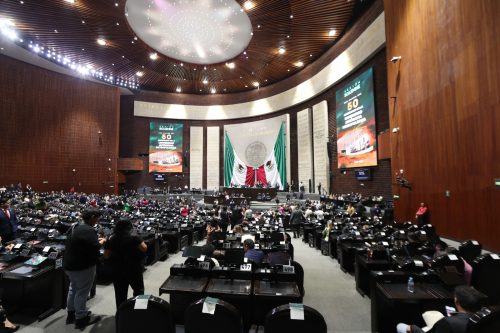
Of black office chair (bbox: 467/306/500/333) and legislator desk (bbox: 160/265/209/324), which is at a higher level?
black office chair (bbox: 467/306/500/333)

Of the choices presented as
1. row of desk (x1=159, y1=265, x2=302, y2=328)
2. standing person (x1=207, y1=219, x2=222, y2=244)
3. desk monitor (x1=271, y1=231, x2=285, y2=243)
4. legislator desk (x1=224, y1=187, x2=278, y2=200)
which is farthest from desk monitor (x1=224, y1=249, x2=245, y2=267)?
legislator desk (x1=224, y1=187, x2=278, y2=200)

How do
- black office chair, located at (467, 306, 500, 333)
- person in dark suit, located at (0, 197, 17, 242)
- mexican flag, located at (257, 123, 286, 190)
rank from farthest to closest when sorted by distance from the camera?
mexican flag, located at (257, 123, 286, 190)
person in dark suit, located at (0, 197, 17, 242)
black office chair, located at (467, 306, 500, 333)

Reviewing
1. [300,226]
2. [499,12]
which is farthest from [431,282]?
[300,226]

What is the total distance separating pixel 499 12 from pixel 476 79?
1387 millimetres

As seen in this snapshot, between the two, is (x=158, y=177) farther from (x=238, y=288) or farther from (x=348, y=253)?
(x=238, y=288)

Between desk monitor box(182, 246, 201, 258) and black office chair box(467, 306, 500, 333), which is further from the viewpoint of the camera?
desk monitor box(182, 246, 201, 258)

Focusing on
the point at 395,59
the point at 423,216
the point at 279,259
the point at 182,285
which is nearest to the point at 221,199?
the point at 423,216

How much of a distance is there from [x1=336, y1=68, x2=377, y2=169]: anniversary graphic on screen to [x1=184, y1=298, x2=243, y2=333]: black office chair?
13.5 meters

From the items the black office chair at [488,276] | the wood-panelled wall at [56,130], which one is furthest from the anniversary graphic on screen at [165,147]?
the black office chair at [488,276]

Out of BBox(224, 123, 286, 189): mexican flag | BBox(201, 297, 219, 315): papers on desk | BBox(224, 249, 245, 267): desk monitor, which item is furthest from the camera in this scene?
BBox(224, 123, 286, 189): mexican flag

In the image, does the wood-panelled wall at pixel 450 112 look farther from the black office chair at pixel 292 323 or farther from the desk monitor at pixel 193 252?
the desk monitor at pixel 193 252

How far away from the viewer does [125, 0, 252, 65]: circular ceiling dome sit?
48.1ft

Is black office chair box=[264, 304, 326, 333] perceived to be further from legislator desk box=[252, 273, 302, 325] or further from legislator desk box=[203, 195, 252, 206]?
legislator desk box=[203, 195, 252, 206]

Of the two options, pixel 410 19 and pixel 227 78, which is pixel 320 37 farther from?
pixel 227 78
